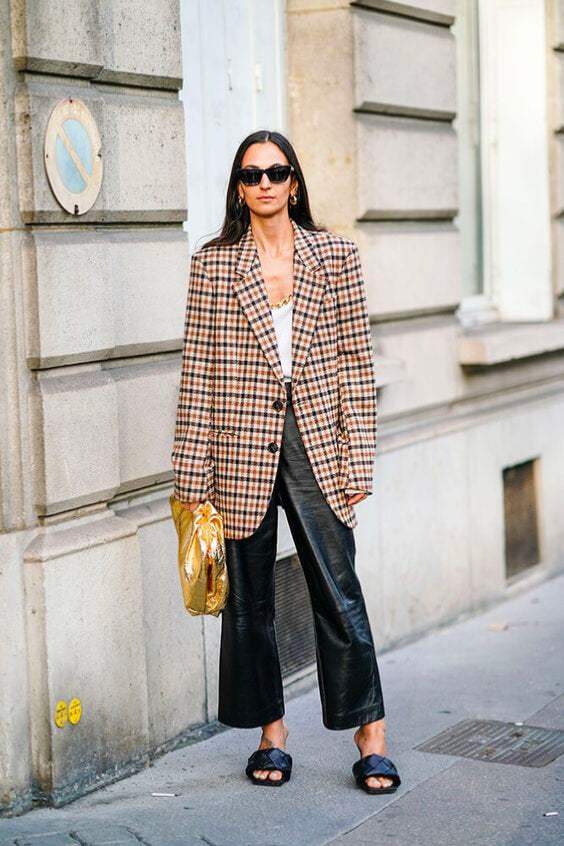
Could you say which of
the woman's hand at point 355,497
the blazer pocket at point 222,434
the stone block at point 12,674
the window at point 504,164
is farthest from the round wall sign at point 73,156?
the window at point 504,164

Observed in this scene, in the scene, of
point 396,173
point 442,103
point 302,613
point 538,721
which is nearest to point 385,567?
point 302,613

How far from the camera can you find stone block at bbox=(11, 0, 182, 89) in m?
4.98

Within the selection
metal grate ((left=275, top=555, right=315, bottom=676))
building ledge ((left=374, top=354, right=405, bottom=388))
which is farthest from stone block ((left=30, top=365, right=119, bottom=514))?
building ledge ((left=374, top=354, right=405, bottom=388))

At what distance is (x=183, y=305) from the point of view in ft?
19.4

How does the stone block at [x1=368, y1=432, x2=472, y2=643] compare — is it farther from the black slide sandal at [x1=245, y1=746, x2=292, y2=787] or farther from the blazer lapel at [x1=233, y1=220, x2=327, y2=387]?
the blazer lapel at [x1=233, y1=220, x2=327, y2=387]

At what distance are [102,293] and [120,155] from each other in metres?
0.53

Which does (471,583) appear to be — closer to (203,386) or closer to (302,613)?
(302,613)

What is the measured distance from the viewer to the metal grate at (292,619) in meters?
6.75

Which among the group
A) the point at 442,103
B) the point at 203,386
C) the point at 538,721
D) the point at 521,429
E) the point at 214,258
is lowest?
the point at 538,721

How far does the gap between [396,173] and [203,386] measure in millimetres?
2865

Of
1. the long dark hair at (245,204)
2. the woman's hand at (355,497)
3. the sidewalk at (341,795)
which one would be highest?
the long dark hair at (245,204)

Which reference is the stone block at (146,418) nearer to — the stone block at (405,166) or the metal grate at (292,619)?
the metal grate at (292,619)

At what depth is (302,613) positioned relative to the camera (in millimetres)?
6965

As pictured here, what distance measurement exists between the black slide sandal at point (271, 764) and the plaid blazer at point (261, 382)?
2.71 ft
